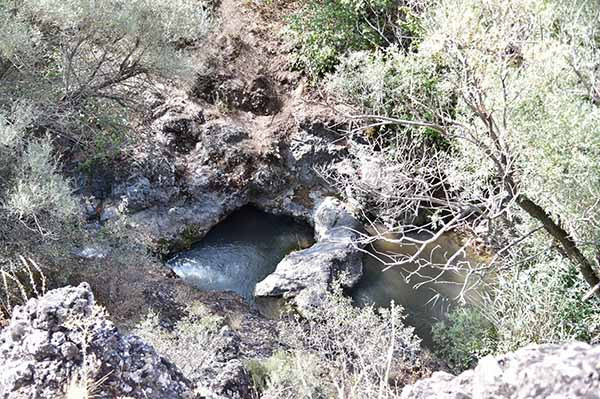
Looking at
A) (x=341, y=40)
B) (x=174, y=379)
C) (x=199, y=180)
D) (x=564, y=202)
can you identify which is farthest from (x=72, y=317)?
(x=341, y=40)

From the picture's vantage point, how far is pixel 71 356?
3332 millimetres

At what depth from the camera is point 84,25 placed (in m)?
8.84

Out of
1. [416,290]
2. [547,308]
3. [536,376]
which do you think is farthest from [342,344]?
[536,376]

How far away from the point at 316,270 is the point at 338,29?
5849 mm

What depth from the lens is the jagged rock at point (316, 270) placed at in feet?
31.7

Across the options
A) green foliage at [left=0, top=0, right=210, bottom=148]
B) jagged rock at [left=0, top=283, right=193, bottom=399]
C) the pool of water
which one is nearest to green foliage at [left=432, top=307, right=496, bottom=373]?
the pool of water

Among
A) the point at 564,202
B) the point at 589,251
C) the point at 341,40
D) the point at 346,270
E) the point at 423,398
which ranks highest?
the point at 341,40

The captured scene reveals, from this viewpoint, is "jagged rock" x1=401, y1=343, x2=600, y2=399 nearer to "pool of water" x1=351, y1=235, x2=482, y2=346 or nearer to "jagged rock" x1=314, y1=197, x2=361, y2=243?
"pool of water" x1=351, y1=235, x2=482, y2=346

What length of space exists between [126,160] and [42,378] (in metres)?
8.41

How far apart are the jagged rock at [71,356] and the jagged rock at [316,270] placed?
19.5 ft

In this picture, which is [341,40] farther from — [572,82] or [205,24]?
[572,82]

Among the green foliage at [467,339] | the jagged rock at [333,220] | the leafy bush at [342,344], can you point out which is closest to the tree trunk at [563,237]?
the green foliage at [467,339]

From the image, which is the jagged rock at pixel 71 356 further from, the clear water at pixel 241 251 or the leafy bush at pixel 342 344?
the clear water at pixel 241 251

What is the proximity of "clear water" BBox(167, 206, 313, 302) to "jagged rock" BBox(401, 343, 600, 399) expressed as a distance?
7.78 metres
